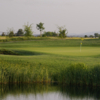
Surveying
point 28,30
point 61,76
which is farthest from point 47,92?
point 28,30

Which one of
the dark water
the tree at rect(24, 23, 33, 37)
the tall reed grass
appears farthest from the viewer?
the tree at rect(24, 23, 33, 37)

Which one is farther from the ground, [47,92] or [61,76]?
[61,76]

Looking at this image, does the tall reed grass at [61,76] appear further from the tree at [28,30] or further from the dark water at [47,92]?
the tree at [28,30]

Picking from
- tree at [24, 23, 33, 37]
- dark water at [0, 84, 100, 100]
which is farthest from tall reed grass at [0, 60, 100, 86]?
tree at [24, 23, 33, 37]

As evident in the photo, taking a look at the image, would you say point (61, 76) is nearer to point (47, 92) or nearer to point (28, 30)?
point (47, 92)

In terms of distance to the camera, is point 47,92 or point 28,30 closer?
point 47,92

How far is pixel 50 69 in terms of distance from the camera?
1739 centimetres

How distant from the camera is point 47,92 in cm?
1425

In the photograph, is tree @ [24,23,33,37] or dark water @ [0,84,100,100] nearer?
dark water @ [0,84,100,100]

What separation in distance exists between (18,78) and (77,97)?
12.3ft

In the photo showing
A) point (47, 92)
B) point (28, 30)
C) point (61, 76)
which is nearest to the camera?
point (47, 92)

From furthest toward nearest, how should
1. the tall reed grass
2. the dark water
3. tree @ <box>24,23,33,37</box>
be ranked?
tree @ <box>24,23,33,37</box> → the tall reed grass → the dark water

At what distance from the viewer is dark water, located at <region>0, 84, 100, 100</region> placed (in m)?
13.5

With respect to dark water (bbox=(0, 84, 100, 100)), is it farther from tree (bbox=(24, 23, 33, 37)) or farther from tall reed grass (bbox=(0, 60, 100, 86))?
tree (bbox=(24, 23, 33, 37))
